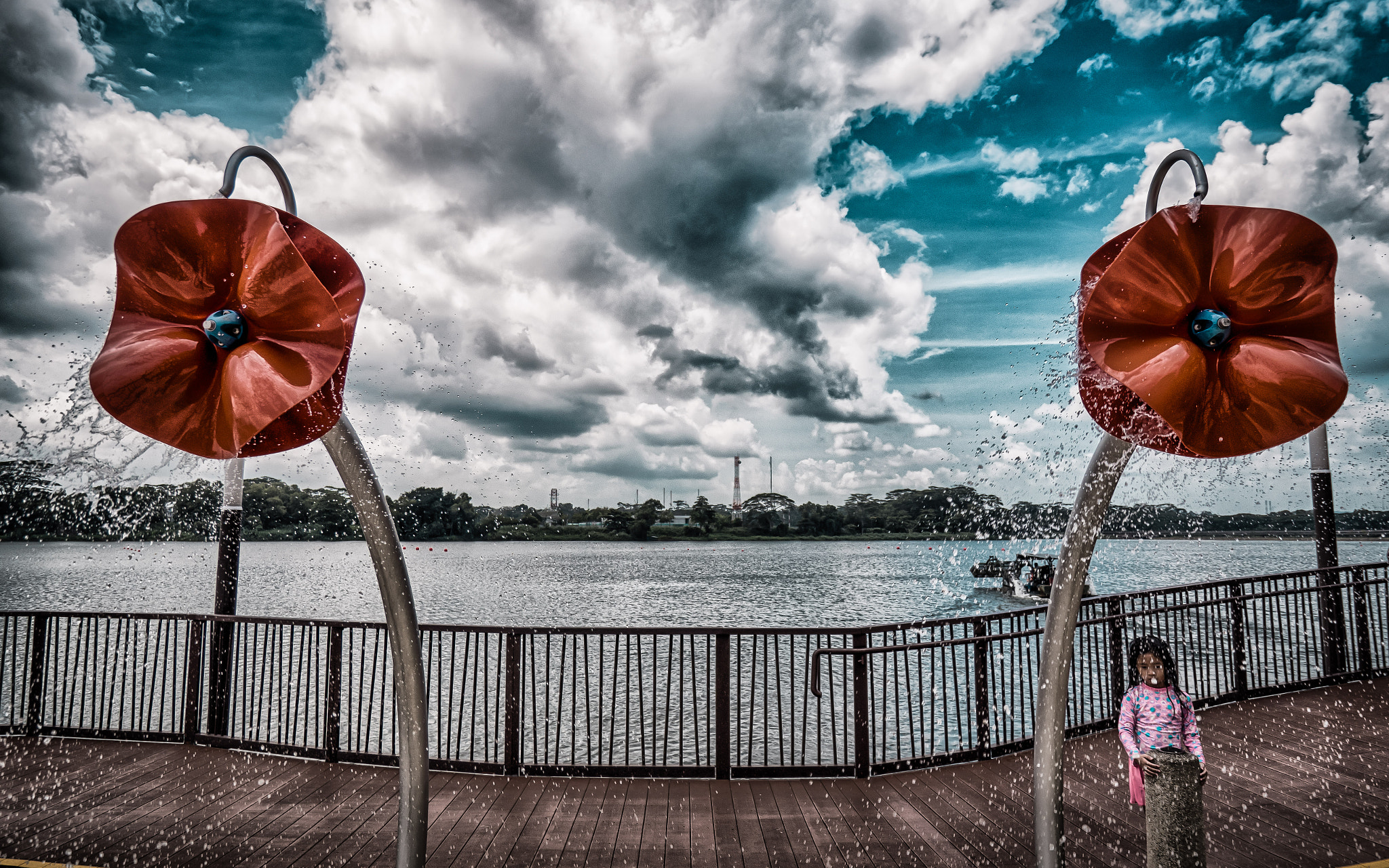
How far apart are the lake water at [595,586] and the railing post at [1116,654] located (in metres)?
9.11

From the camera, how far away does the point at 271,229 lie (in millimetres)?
1716

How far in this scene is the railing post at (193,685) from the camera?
21.3ft

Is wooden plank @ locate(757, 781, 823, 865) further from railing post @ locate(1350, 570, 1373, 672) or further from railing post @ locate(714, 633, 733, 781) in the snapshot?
railing post @ locate(1350, 570, 1373, 672)

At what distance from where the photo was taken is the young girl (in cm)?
371

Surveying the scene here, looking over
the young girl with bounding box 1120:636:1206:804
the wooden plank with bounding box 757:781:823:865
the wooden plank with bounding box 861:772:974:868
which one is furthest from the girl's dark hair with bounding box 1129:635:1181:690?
the wooden plank with bounding box 757:781:823:865

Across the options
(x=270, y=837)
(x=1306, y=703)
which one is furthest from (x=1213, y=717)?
(x=270, y=837)

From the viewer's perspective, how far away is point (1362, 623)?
328 inches

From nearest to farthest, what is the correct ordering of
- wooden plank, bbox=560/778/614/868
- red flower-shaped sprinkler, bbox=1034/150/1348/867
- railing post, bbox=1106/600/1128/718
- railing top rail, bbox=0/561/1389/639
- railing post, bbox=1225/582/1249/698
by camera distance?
red flower-shaped sprinkler, bbox=1034/150/1348/867
wooden plank, bbox=560/778/614/868
railing top rail, bbox=0/561/1389/639
railing post, bbox=1106/600/1128/718
railing post, bbox=1225/582/1249/698

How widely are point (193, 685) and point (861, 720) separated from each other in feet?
20.2

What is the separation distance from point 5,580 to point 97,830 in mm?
70035

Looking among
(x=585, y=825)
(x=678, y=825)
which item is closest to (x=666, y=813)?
(x=678, y=825)

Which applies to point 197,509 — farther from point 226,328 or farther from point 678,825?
point 226,328

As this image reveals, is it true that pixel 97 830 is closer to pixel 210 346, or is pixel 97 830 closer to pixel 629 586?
pixel 210 346

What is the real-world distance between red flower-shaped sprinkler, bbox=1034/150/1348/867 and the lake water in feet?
48.6
